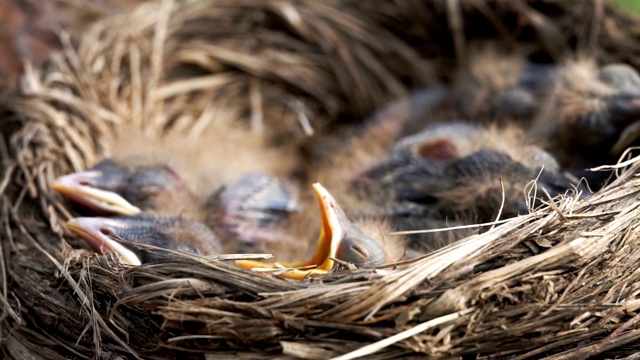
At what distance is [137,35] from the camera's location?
6.41 ft

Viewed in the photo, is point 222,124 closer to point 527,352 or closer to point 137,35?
point 137,35

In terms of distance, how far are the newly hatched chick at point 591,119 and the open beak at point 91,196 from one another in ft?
3.06

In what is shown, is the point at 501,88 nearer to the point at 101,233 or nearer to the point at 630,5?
the point at 630,5

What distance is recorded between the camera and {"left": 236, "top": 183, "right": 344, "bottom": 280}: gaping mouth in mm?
1137

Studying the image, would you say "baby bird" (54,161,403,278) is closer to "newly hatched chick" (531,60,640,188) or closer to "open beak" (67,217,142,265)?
"open beak" (67,217,142,265)

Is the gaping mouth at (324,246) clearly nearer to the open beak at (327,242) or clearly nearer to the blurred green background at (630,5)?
the open beak at (327,242)

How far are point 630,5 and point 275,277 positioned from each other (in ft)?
4.94

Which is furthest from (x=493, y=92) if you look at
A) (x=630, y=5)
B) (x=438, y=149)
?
(x=630, y=5)

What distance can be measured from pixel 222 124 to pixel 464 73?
28.2 inches

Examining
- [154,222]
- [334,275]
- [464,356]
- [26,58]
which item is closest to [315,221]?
[154,222]

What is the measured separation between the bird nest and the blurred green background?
10cm

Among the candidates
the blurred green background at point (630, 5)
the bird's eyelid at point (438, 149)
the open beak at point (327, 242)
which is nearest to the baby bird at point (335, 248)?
the open beak at point (327, 242)

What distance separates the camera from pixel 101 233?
4.23 ft

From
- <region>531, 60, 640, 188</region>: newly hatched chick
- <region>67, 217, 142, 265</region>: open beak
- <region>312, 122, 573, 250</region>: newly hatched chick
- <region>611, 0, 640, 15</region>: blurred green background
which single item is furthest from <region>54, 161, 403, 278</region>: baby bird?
<region>611, 0, 640, 15</region>: blurred green background
